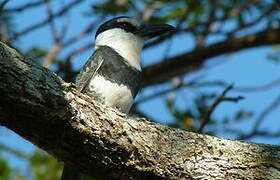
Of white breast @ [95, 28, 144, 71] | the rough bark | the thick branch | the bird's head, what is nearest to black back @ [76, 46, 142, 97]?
white breast @ [95, 28, 144, 71]

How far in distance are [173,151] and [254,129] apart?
1727 mm

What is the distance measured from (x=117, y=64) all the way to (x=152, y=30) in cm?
82

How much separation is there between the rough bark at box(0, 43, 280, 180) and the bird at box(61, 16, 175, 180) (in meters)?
0.85

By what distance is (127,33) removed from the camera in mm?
5160

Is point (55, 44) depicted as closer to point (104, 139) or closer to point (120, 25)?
point (120, 25)

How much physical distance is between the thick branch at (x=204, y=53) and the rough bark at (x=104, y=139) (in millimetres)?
2436

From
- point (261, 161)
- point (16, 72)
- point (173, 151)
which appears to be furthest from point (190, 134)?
point (16, 72)

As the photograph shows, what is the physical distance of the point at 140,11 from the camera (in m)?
5.56

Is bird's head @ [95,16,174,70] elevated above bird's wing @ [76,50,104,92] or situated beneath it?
elevated above

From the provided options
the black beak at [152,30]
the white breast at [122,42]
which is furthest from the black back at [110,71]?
the black beak at [152,30]

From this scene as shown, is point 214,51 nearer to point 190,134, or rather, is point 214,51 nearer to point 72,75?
point 72,75

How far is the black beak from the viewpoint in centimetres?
491

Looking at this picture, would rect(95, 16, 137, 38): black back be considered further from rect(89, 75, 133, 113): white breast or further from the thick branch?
rect(89, 75, 133, 113): white breast

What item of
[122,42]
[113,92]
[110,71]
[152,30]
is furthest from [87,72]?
[152,30]
